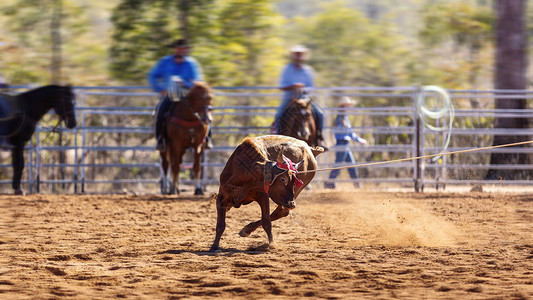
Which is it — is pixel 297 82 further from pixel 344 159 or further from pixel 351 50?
pixel 351 50

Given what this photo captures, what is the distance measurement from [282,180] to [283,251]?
707mm

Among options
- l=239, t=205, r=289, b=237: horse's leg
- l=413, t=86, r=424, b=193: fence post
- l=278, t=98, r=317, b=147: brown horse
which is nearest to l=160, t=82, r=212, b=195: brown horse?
l=278, t=98, r=317, b=147: brown horse

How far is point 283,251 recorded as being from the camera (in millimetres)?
6719

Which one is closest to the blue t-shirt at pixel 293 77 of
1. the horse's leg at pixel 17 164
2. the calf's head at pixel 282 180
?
Result: the horse's leg at pixel 17 164

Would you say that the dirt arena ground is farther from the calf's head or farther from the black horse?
the black horse

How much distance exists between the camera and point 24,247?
7008 mm

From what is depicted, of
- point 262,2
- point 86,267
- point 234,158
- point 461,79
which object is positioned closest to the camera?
point 86,267

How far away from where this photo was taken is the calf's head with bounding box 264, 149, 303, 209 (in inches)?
255

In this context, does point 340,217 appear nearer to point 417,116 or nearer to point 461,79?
point 417,116

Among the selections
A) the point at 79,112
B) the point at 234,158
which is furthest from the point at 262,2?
the point at 234,158

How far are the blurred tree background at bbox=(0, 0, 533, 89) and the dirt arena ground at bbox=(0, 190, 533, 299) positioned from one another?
689cm

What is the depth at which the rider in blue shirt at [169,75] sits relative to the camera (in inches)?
468

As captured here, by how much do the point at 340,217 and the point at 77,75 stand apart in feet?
45.5

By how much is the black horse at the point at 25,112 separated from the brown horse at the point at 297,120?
157 inches
